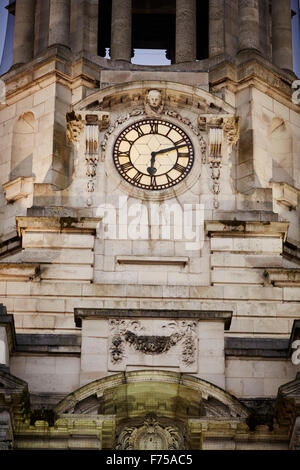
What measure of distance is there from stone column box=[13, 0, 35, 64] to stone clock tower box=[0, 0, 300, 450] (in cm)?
5

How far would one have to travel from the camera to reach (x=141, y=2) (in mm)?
52781

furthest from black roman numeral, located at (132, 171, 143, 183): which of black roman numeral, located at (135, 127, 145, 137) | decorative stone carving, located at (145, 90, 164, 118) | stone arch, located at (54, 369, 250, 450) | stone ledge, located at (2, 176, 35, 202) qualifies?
stone arch, located at (54, 369, 250, 450)

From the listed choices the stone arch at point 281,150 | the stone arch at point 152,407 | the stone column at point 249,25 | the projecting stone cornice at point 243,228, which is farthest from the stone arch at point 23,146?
the stone arch at point 152,407

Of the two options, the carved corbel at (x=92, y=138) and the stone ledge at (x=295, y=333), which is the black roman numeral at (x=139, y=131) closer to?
the carved corbel at (x=92, y=138)

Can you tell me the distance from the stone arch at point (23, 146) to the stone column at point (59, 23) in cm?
225

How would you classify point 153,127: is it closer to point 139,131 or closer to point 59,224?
point 139,131

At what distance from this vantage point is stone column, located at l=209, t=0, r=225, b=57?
161 ft

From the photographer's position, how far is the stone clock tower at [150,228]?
3997cm

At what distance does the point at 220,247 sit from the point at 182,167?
9.25ft

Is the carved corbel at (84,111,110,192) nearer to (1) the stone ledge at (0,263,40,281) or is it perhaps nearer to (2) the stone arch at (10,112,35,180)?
(2) the stone arch at (10,112,35,180)

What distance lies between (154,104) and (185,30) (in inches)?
155

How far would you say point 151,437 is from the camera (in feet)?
133

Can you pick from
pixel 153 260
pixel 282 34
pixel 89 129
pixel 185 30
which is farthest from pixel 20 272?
pixel 282 34

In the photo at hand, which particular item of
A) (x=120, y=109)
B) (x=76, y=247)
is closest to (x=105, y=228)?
(x=76, y=247)
